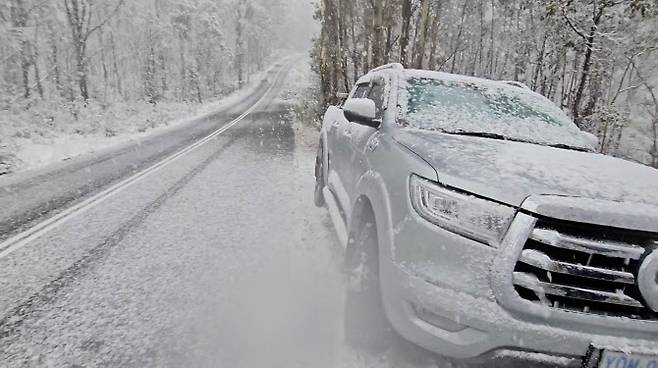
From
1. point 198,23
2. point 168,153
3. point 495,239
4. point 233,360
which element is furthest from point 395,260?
point 198,23

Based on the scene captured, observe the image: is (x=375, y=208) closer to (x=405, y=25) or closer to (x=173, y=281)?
(x=173, y=281)

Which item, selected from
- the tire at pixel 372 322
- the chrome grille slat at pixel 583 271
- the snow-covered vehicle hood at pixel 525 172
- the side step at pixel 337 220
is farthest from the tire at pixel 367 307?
the chrome grille slat at pixel 583 271

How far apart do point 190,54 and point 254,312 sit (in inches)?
2088

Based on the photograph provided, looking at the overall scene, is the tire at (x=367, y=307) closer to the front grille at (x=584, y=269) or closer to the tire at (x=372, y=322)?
the tire at (x=372, y=322)

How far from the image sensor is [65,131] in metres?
14.9

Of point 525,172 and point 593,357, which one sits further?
point 525,172

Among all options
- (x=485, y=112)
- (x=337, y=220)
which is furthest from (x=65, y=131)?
(x=485, y=112)

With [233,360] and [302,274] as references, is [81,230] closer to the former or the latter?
[302,274]

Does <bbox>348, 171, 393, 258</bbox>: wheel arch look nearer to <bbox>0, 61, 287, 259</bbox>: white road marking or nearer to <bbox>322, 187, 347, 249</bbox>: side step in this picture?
<bbox>322, 187, 347, 249</bbox>: side step

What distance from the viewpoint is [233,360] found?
2691 millimetres

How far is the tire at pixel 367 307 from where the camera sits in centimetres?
252

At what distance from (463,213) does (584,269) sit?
57 centimetres

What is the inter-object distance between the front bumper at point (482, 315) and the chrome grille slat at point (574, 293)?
8 cm

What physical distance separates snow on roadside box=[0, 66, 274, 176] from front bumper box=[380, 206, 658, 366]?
1009cm
